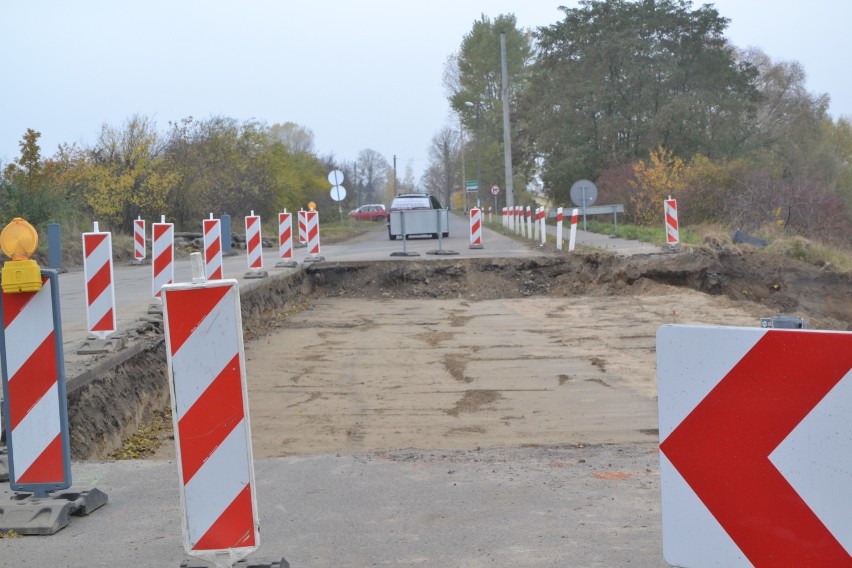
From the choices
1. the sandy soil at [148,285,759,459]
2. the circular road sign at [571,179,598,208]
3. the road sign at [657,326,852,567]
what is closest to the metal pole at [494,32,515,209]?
the circular road sign at [571,179,598,208]

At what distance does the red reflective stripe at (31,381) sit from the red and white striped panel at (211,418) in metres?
1.57

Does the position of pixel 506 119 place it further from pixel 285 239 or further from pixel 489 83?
pixel 489 83

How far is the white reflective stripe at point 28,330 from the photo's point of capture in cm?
485

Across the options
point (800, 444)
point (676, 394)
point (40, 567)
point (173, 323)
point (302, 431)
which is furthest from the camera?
point (302, 431)

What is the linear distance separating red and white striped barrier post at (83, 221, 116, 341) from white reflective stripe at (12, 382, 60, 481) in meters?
4.53

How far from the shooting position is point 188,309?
3633 millimetres

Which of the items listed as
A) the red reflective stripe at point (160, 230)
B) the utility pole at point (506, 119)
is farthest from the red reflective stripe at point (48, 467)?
the utility pole at point (506, 119)

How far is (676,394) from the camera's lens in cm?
281

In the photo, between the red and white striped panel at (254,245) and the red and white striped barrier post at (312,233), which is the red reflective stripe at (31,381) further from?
the red and white striped barrier post at (312,233)

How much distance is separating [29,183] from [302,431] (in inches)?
814

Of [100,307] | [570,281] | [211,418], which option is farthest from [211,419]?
[570,281]

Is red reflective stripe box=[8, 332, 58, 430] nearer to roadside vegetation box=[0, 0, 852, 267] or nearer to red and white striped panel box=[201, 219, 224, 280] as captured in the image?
red and white striped panel box=[201, 219, 224, 280]

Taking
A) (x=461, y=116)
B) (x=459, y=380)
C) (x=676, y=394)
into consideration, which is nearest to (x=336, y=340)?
(x=459, y=380)

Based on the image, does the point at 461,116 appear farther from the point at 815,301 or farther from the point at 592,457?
the point at 592,457
